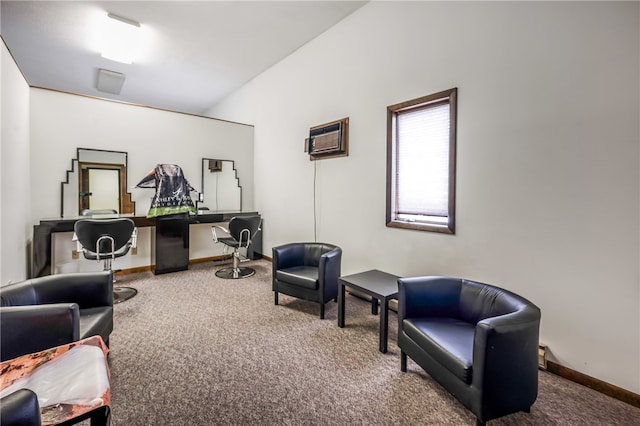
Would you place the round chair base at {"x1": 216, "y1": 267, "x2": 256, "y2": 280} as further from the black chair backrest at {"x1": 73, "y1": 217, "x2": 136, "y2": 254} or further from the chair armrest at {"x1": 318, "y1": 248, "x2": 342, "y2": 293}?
the chair armrest at {"x1": 318, "y1": 248, "x2": 342, "y2": 293}

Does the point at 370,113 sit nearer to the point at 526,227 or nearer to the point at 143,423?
the point at 526,227

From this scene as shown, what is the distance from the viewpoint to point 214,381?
1.88m

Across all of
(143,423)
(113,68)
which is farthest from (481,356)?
(113,68)

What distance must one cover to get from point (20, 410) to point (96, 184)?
439 centimetres

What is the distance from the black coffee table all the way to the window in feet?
2.05

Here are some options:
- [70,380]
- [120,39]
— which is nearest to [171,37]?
[120,39]

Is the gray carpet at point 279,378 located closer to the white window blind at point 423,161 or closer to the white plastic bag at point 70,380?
the white plastic bag at point 70,380

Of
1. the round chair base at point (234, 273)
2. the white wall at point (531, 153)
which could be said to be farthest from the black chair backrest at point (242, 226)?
the white wall at point (531, 153)

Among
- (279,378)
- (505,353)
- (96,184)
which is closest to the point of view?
(505,353)

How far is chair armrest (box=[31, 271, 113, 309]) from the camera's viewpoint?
1.94 meters

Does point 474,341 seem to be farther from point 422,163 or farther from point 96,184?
point 96,184

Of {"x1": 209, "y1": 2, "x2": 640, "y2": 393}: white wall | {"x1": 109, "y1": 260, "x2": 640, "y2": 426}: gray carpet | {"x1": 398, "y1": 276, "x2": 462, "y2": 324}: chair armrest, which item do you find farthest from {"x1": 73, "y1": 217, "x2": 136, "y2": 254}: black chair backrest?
{"x1": 398, "y1": 276, "x2": 462, "y2": 324}: chair armrest

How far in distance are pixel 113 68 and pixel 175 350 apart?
5.20m

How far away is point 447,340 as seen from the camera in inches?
65.9
